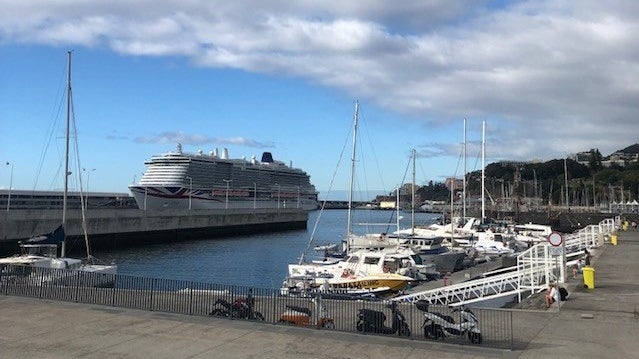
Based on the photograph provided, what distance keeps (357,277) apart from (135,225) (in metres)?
51.9

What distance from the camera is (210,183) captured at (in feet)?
431

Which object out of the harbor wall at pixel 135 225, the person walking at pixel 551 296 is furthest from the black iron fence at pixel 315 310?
the harbor wall at pixel 135 225

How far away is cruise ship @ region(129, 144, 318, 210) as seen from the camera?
122688 mm

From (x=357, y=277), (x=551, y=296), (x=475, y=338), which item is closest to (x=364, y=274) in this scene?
(x=357, y=277)

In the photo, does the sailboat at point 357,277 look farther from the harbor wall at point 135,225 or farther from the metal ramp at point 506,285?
the harbor wall at point 135,225

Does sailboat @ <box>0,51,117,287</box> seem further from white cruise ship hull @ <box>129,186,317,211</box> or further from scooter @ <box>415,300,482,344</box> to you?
white cruise ship hull @ <box>129,186,317,211</box>

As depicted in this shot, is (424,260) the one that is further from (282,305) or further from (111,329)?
(111,329)

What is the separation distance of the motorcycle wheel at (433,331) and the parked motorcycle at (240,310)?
5.06 metres

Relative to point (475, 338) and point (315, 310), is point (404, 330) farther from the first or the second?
point (315, 310)

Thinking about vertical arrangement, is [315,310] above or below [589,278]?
below

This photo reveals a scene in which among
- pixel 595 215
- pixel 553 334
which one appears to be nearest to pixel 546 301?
pixel 553 334

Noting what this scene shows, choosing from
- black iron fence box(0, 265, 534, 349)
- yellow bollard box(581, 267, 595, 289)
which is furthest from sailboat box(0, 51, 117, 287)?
yellow bollard box(581, 267, 595, 289)

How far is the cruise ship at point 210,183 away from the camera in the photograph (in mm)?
122688

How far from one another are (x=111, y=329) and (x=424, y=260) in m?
31.2
